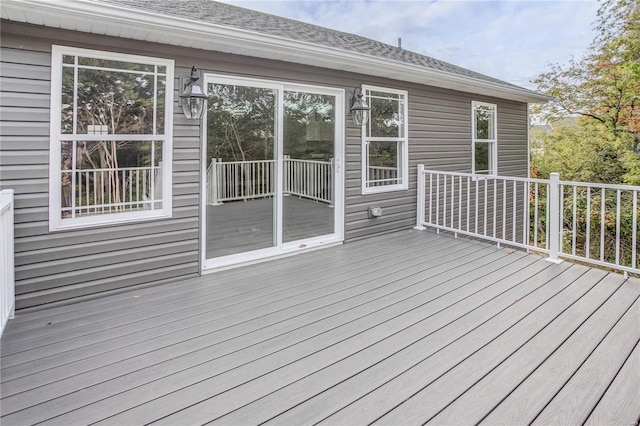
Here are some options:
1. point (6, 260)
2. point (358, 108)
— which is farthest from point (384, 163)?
point (6, 260)

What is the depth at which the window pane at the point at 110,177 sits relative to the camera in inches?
124

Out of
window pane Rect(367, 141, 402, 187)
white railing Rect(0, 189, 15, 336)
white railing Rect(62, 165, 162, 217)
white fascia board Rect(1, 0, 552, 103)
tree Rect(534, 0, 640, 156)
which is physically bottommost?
white railing Rect(0, 189, 15, 336)

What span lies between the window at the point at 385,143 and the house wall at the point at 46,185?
0.67 ft

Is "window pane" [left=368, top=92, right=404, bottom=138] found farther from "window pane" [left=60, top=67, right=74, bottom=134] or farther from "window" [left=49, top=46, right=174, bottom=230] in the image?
"window pane" [left=60, top=67, right=74, bottom=134]

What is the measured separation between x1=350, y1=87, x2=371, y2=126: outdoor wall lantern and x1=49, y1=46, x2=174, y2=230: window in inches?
92.9

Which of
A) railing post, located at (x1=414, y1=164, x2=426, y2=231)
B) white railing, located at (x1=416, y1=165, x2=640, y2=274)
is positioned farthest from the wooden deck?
railing post, located at (x1=414, y1=164, x2=426, y2=231)

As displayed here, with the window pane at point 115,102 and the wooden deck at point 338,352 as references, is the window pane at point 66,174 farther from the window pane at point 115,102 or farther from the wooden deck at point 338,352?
the wooden deck at point 338,352

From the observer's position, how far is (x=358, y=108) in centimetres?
486

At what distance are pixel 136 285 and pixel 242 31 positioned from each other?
8.56 ft

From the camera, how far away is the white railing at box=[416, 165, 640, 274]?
12.4 ft

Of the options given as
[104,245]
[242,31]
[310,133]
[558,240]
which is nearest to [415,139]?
[310,133]

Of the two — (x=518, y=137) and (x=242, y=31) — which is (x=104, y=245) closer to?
(x=242, y=31)

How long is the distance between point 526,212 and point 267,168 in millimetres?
3226

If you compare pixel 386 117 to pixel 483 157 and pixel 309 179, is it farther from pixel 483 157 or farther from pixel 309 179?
pixel 483 157
